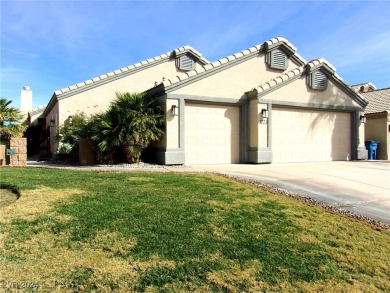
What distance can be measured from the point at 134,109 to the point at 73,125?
415cm

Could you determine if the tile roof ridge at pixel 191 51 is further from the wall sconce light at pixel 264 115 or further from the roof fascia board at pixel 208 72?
the wall sconce light at pixel 264 115

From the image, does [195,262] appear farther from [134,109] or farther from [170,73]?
[170,73]

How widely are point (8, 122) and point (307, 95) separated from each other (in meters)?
15.0

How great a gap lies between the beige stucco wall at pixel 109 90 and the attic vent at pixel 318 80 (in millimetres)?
8224

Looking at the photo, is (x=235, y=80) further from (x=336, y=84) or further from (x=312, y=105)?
(x=336, y=84)

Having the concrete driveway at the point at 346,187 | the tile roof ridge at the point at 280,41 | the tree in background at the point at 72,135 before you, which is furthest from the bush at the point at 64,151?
the tile roof ridge at the point at 280,41

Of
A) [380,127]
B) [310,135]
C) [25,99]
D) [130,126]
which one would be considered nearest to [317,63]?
[310,135]

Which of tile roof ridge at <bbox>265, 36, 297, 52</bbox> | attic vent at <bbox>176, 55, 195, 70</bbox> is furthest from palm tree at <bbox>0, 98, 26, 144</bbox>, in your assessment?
tile roof ridge at <bbox>265, 36, 297, 52</bbox>

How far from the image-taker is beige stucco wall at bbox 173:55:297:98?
1278cm

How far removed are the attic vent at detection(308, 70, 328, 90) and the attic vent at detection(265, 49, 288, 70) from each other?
1613mm

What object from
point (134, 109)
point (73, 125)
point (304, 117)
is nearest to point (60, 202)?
point (134, 109)

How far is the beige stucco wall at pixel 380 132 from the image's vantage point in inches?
664

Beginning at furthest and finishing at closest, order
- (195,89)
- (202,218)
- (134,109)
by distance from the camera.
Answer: (195,89) < (134,109) < (202,218)

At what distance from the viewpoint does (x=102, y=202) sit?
5668 mm
